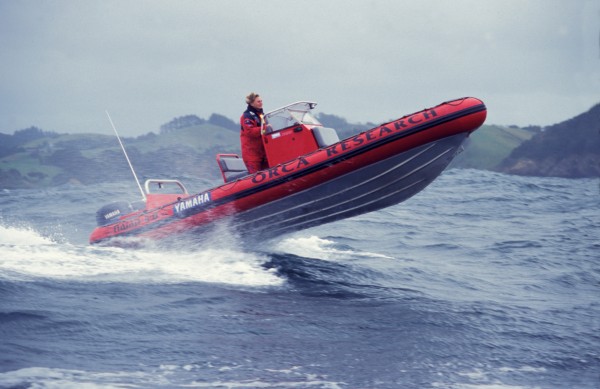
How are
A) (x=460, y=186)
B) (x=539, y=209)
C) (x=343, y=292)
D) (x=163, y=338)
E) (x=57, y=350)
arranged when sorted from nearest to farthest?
1. (x=57, y=350)
2. (x=163, y=338)
3. (x=343, y=292)
4. (x=539, y=209)
5. (x=460, y=186)

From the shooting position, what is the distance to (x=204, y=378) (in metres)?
3.77

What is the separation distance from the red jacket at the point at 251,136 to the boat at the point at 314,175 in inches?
5.9

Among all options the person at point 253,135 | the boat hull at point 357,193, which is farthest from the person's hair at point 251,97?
the boat hull at point 357,193

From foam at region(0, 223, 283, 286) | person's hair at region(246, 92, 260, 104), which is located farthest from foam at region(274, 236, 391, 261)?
person's hair at region(246, 92, 260, 104)

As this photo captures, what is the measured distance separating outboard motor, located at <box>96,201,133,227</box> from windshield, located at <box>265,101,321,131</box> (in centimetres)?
293

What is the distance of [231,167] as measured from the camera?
314 inches

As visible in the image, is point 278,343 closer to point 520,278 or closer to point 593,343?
point 593,343

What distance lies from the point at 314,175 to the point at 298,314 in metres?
1.98

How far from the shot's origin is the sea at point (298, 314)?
396cm

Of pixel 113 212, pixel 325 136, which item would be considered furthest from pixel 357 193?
pixel 113 212

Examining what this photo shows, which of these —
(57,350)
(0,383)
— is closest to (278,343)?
(57,350)

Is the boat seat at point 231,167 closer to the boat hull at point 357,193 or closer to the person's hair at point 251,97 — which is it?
the boat hull at point 357,193

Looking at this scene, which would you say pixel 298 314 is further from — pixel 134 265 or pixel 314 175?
pixel 134 265

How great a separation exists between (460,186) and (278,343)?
67.1 ft
